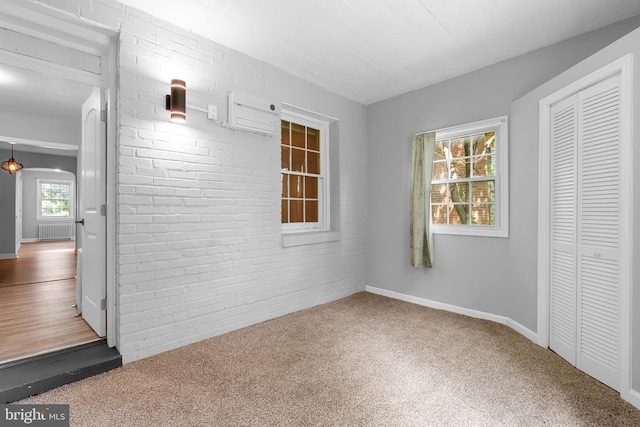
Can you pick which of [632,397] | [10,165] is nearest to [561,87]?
[632,397]

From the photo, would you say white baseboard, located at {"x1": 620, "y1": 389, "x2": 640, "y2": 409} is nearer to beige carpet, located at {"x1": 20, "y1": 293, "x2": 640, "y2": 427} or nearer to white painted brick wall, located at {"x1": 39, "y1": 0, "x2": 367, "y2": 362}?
beige carpet, located at {"x1": 20, "y1": 293, "x2": 640, "y2": 427}

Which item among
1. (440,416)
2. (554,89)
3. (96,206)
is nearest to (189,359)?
(96,206)

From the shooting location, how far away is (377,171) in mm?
4492

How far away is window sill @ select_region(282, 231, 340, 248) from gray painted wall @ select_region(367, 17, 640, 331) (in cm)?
75

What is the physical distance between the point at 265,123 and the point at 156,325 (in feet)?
7.12

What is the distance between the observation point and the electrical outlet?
2.87 m

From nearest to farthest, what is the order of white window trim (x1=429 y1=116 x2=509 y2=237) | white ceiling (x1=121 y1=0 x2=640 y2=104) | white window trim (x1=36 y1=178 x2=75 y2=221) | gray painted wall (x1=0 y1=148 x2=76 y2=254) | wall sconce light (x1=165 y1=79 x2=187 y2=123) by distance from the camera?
1. white ceiling (x1=121 y1=0 x2=640 y2=104)
2. wall sconce light (x1=165 y1=79 x2=187 y2=123)
3. white window trim (x1=429 y1=116 x2=509 y2=237)
4. gray painted wall (x1=0 y1=148 x2=76 y2=254)
5. white window trim (x1=36 y1=178 x2=75 y2=221)

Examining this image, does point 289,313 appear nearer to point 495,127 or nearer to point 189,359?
point 189,359

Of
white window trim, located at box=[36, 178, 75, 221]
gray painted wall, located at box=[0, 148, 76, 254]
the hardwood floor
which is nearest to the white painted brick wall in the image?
the hardwood floor

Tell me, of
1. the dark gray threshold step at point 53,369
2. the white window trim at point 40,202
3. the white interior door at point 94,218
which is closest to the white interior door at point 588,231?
the dark gray threshold step at point 53,369

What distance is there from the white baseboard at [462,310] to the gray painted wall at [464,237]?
0.17 ft

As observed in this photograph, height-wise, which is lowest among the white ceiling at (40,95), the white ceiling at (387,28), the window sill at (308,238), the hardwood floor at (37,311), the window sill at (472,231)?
the hardwood floor at (37,311)

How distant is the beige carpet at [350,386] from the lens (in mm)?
1784

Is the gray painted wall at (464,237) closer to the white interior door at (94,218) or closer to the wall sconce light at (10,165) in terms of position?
the white interior door at (94,218)
